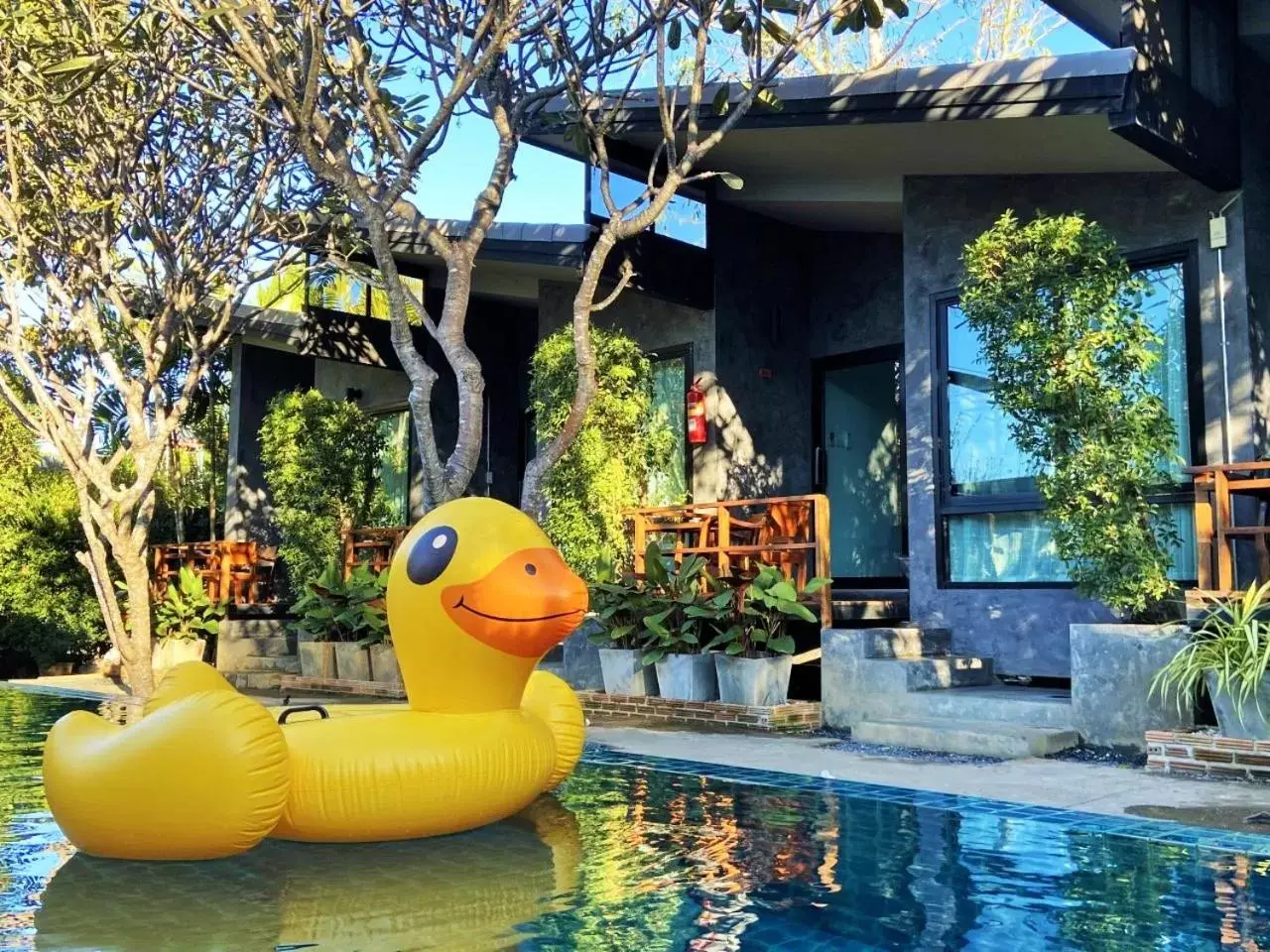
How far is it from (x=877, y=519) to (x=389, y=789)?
8.26 m

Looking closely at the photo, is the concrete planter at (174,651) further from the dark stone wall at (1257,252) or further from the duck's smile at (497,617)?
the dark stone wall at (1257,252)

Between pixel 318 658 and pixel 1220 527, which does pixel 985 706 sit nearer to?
pixel 1220 527

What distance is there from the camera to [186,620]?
47.2ft

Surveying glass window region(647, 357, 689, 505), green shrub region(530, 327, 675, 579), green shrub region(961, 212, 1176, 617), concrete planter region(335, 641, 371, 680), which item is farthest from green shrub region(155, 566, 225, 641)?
green shrub region(961, 212, 1176, 617)

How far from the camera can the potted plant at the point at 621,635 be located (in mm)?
9367

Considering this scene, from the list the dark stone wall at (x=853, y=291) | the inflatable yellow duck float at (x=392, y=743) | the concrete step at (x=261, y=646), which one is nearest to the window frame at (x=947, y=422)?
the dark stone wall at (x=853, y=291)

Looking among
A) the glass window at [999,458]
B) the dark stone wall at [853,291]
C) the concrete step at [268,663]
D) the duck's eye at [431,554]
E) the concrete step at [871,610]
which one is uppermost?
the dark stone wall at [853,291]

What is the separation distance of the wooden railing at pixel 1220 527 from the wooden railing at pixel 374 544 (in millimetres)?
8310

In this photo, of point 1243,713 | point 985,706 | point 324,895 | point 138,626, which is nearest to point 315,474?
point 138,626

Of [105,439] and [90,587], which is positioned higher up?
[105,439]

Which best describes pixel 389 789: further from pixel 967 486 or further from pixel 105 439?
pixel 105 439

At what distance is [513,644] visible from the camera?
4.80m

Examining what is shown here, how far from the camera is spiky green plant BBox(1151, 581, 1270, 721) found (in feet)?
19.2

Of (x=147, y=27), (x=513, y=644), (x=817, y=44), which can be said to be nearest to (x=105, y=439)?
(x=147, y=27)
